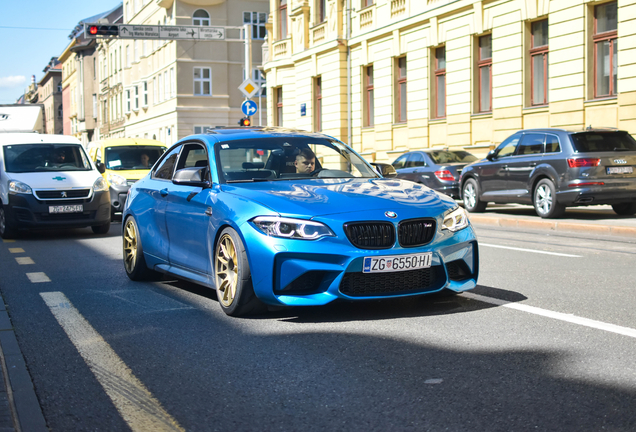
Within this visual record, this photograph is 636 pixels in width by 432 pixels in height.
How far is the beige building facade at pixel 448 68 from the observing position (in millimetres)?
20328

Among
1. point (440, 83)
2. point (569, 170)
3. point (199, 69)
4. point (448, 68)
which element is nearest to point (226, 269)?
point (569, 170)

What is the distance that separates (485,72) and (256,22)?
32.9 m

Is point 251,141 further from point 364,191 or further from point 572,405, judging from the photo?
point 572,405

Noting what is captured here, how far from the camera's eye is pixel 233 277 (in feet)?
20.5

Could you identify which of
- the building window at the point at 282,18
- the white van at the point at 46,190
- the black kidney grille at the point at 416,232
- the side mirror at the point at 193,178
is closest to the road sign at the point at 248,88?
the building window at the point at 282,18

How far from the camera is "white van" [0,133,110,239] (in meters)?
13.8

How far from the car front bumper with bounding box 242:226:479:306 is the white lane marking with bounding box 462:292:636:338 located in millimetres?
694

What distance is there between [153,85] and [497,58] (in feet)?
130

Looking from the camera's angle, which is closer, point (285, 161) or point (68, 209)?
point (285, 161)

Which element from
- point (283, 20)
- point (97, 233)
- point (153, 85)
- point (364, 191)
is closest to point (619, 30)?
point (97, 233)

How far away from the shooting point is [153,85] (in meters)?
59.3

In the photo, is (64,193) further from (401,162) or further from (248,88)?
(248,88)

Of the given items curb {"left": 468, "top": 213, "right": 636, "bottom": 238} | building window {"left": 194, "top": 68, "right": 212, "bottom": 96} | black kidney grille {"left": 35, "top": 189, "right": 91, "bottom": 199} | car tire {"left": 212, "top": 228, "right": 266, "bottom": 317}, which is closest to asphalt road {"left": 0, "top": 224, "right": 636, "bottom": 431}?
car tire {"left": 212, "top": 228, "right": 266, "bottom": 317}

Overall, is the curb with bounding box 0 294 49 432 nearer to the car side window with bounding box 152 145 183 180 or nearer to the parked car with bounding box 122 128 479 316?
the parked car with bounding box 122 128 479 316
